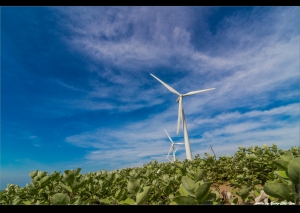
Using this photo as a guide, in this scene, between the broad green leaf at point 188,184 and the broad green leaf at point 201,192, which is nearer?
the broad green leaf at point 201,192

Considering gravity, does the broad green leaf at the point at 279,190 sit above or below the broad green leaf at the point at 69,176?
below

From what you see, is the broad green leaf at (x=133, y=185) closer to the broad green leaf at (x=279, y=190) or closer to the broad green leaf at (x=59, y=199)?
the broad green leaf at (x=59, y=199)

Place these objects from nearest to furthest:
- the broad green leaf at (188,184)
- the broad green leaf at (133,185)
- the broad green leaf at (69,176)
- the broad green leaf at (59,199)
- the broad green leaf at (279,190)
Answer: the broad green leaf at (279,190)
the broad green leaf at (188,184)
the broad green leaf at (59,199)
the broad green leaf at (133,185)
the broad green leaf at (69,176)

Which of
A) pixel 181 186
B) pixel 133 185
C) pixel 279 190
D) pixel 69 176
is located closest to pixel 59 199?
pixel 133 185

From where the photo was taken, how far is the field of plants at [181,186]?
5.41 ft

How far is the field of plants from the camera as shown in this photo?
1.65 m

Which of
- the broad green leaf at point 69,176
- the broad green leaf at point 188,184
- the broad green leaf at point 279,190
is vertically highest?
the broad green leaf at point 69,176

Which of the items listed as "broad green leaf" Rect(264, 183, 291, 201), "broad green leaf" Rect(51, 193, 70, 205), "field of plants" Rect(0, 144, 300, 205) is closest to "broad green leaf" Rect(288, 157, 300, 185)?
"field of plants" Rect(0, 144, 300, 205)

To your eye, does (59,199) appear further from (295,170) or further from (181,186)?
(295,170)

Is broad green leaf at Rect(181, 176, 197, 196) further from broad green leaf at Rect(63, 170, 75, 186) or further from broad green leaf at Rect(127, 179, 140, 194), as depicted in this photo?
broad green leaf at Rect(63, 170, 75, 186)

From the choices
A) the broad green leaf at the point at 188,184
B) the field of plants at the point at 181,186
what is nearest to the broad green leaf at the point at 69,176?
the field of plants at the point at 181,186

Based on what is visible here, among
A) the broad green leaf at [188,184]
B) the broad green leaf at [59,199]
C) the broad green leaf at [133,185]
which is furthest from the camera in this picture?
the broad green leaf at [133,185]
